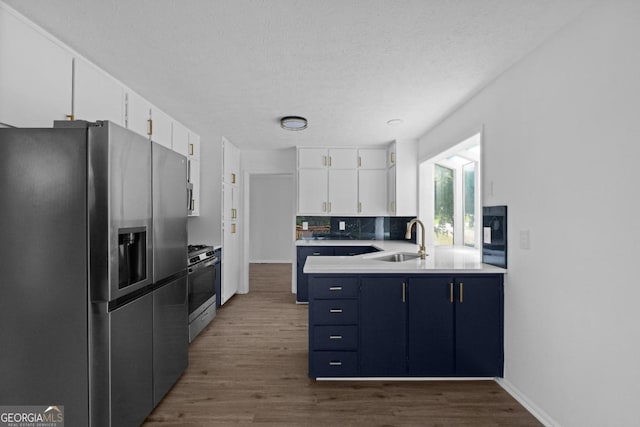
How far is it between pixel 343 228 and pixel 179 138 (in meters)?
2.77

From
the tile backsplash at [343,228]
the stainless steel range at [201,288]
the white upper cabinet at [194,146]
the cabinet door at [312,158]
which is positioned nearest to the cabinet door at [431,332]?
the stainless steel range at [201,288]

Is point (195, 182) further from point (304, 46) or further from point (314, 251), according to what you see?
point (304, 46)

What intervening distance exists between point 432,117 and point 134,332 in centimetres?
332

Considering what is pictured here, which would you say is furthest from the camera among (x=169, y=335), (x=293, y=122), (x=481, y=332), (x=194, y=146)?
(x=194, y=146)

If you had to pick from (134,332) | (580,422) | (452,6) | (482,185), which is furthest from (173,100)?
(580,422)

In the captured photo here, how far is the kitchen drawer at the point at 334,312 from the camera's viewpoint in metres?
2.57

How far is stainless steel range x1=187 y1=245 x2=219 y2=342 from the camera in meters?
3.30

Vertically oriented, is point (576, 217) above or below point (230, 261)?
above

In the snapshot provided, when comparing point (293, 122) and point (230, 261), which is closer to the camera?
point (293, 122)

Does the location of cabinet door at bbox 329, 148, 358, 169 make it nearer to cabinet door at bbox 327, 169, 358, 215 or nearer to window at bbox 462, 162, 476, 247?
cabinet door at bbox 327, 169, 358, 215

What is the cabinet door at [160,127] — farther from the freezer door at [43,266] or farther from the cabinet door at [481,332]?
the cabinet door at [481,332]

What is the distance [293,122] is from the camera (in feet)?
12.3

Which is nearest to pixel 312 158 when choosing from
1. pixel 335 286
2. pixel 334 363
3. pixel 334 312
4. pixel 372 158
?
pixel 372 158

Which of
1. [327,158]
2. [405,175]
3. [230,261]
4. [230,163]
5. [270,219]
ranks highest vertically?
[327,158]
